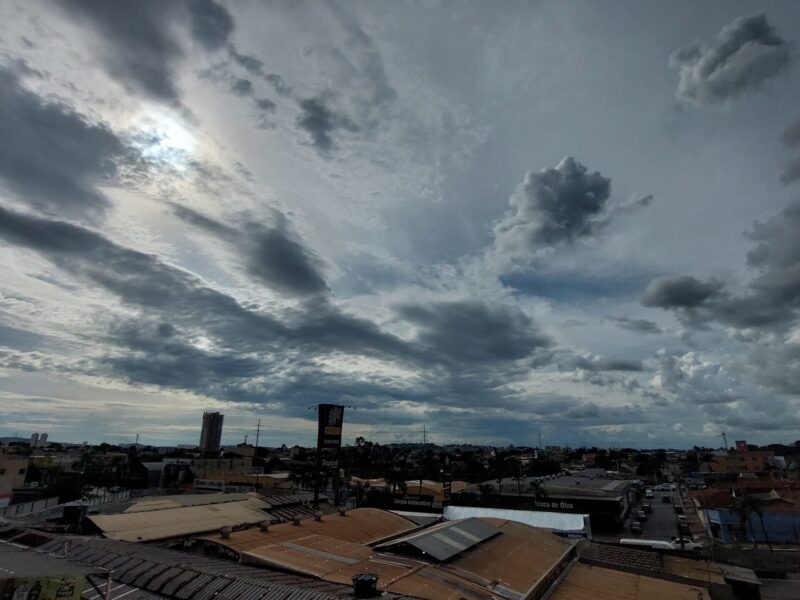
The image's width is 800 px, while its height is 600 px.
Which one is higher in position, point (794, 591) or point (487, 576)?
point (487, 576)

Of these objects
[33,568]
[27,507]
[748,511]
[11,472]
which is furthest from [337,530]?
[11,472]

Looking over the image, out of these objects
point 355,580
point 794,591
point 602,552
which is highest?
point 355,580

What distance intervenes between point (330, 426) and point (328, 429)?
45 cm

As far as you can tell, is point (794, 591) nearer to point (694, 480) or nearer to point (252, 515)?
point (252, 515)

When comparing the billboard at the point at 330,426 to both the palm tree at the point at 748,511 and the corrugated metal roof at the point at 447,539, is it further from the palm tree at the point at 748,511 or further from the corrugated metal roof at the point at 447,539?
the palm tree at the point at 748,511

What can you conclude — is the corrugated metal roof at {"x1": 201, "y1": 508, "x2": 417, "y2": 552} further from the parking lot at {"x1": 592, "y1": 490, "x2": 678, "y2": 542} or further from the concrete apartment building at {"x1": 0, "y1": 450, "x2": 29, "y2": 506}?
the concrete apartment building at {"x1": 0, "y1": 450, "x2": 29, "y2": 506}

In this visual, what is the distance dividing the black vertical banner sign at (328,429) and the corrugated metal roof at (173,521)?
10.0 meters

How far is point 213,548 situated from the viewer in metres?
34.8

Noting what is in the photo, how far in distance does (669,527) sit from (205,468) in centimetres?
10966

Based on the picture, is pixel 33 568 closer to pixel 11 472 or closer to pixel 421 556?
pixel 421 556

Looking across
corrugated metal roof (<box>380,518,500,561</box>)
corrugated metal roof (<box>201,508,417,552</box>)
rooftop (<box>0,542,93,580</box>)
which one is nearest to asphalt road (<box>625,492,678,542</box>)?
corrugated metal roof (<box>201,508,417,552</box>)

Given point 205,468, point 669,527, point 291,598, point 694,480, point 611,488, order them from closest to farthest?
point 291,598 < point 669,527 < point 611,488 < point 205,468 < point 694,480

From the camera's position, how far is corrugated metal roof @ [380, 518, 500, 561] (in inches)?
1258

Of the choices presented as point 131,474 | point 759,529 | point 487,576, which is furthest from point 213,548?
point 131,474
